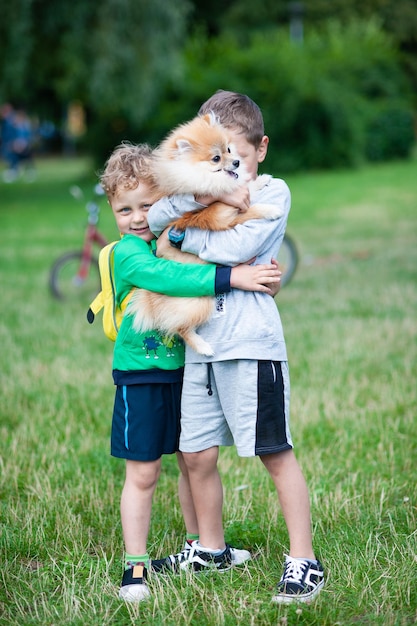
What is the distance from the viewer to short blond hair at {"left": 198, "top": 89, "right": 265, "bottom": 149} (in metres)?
3.28

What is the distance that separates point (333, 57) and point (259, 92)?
5.00 meters

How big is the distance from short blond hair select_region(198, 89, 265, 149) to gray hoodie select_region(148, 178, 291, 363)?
0.21 metres

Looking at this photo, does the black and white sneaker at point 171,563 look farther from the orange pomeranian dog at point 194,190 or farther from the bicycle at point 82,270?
the bicycle at point 82,270

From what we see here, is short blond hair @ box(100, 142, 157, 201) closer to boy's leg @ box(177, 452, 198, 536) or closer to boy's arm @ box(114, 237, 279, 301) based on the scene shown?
boy's arm @ box(114, 237, 279, 301)

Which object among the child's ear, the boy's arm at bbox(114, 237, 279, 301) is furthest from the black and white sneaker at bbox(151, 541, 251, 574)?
the child's ear

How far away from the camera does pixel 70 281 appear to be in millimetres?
9617

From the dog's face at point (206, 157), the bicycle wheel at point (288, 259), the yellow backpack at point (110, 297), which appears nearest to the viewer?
the dog's face at point (206, 157)

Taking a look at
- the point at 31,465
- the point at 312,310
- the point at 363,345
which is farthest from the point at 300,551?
the point at 312,310

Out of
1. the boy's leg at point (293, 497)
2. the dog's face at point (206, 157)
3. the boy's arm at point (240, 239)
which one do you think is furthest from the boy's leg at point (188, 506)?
the dog's face at point (206, 157)

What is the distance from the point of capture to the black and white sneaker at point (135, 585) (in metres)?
3.28

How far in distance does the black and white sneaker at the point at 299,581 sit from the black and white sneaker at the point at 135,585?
493 mm

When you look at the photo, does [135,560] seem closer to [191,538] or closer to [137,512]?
[137,512]

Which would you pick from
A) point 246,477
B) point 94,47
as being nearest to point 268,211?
Answer: point 246,477

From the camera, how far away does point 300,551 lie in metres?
3.36
